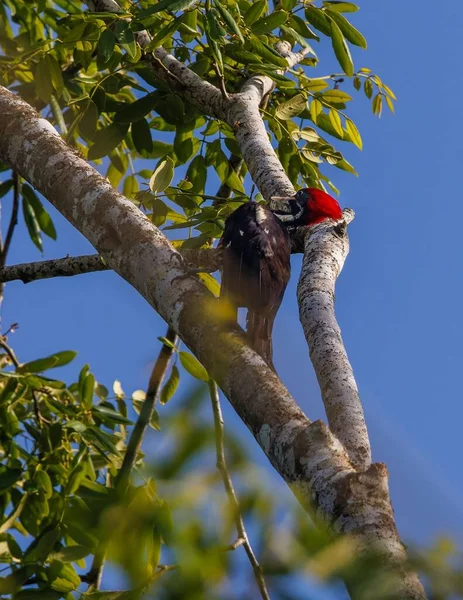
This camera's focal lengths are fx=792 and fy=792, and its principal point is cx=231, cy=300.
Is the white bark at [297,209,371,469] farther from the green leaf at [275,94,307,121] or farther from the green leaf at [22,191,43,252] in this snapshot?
the green leaf at [22,191,43,252]

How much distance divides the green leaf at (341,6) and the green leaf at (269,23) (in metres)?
0.53

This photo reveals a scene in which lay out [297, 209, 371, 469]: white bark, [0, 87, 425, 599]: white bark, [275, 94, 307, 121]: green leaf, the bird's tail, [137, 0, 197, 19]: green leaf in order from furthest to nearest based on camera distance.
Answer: [275, 94, 307, 121]: green leaf
the bird's tail
[137, 0, 197, 19]: green leaf
[297, 209, 371, 469]: white bark
[0, 87, 425, 599]: white bark

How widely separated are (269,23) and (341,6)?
634 mm

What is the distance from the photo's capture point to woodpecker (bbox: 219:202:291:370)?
326cm

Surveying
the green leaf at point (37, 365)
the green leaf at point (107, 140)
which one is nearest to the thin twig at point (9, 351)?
the green leaf at point (37, 365)

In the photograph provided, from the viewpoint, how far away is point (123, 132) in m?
3.53

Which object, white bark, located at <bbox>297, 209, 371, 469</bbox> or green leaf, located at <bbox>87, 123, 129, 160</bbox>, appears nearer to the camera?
white bark, located at <bbox>297, 209, 371, 469</bbox>

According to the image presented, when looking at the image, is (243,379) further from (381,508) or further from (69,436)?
(69,436)

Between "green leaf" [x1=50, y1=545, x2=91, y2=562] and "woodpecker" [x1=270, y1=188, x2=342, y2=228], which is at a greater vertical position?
"woodpecker" [x1=270, y1=188, x2=342, y2=228]

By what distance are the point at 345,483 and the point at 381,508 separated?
9 centimetres

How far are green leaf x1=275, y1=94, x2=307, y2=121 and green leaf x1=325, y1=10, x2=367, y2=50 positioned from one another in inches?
13.3

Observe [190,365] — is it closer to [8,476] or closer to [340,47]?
[8,476]

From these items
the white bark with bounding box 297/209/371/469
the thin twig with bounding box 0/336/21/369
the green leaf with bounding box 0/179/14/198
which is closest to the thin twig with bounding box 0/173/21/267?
the green leaf with bounding box 0/179/14/198

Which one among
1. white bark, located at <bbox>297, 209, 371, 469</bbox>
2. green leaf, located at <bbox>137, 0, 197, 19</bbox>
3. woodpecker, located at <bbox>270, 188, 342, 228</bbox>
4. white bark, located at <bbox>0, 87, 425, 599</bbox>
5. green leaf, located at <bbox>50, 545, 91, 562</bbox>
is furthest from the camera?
woodpecker, located at <bbox>270, 188, 342, 228</bbox>
